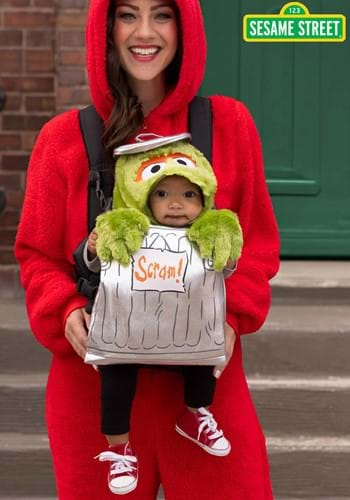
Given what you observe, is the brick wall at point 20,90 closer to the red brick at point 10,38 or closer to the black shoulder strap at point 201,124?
the red brick at point 10,38

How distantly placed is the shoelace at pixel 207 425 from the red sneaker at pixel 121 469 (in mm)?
169

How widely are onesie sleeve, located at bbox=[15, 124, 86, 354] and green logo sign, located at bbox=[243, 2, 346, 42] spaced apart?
11.0ft

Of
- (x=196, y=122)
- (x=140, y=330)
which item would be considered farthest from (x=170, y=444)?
(x=196, y=122)

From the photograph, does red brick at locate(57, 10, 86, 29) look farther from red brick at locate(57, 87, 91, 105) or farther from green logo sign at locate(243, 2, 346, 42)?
green logo sign at locate(243, 2, 346, 42)

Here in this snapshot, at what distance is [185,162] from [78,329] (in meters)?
0.45

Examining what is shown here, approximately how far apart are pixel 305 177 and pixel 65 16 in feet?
5.10

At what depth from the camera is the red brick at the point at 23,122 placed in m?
5.27

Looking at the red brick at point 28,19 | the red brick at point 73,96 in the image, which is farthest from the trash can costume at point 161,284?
the red brick at point 28,19

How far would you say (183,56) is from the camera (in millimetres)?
2430

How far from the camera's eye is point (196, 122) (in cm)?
245

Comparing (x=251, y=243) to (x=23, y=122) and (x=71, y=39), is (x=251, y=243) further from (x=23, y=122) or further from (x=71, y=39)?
(x=23, y=122)

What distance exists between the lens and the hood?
240cm

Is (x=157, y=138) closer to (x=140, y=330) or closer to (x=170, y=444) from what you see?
(x=140, y=330)

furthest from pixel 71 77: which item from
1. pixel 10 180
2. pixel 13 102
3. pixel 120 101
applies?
pixel 120 101
